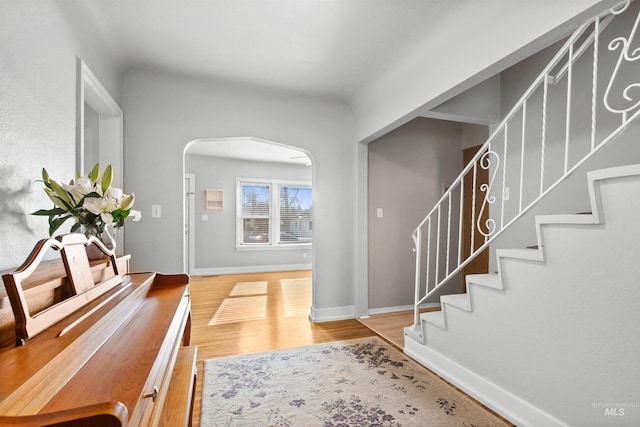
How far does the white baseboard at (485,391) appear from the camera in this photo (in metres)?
1.48

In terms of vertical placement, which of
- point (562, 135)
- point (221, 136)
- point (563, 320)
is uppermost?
point (221, 136)

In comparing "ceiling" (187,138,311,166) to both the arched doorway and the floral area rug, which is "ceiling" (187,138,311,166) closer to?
the arched doorway

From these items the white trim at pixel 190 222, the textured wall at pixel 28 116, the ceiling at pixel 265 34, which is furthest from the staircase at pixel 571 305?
the white trim at pixel 190 222

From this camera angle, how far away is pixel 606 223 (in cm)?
123

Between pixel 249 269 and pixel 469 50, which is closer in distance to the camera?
pixel 469 50

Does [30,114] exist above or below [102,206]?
above

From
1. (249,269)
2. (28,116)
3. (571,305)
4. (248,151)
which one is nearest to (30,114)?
(28,116)

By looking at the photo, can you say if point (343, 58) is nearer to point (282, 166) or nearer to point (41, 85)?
point (41, 85)

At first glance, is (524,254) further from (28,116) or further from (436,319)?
(28,116)

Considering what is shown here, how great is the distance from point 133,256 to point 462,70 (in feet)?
10.0

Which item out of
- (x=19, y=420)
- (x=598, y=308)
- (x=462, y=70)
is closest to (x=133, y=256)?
(x=19, y=420)

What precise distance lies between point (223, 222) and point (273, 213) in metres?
1.09

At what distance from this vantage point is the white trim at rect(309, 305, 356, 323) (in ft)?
10.5

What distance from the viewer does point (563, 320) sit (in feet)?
4.52
